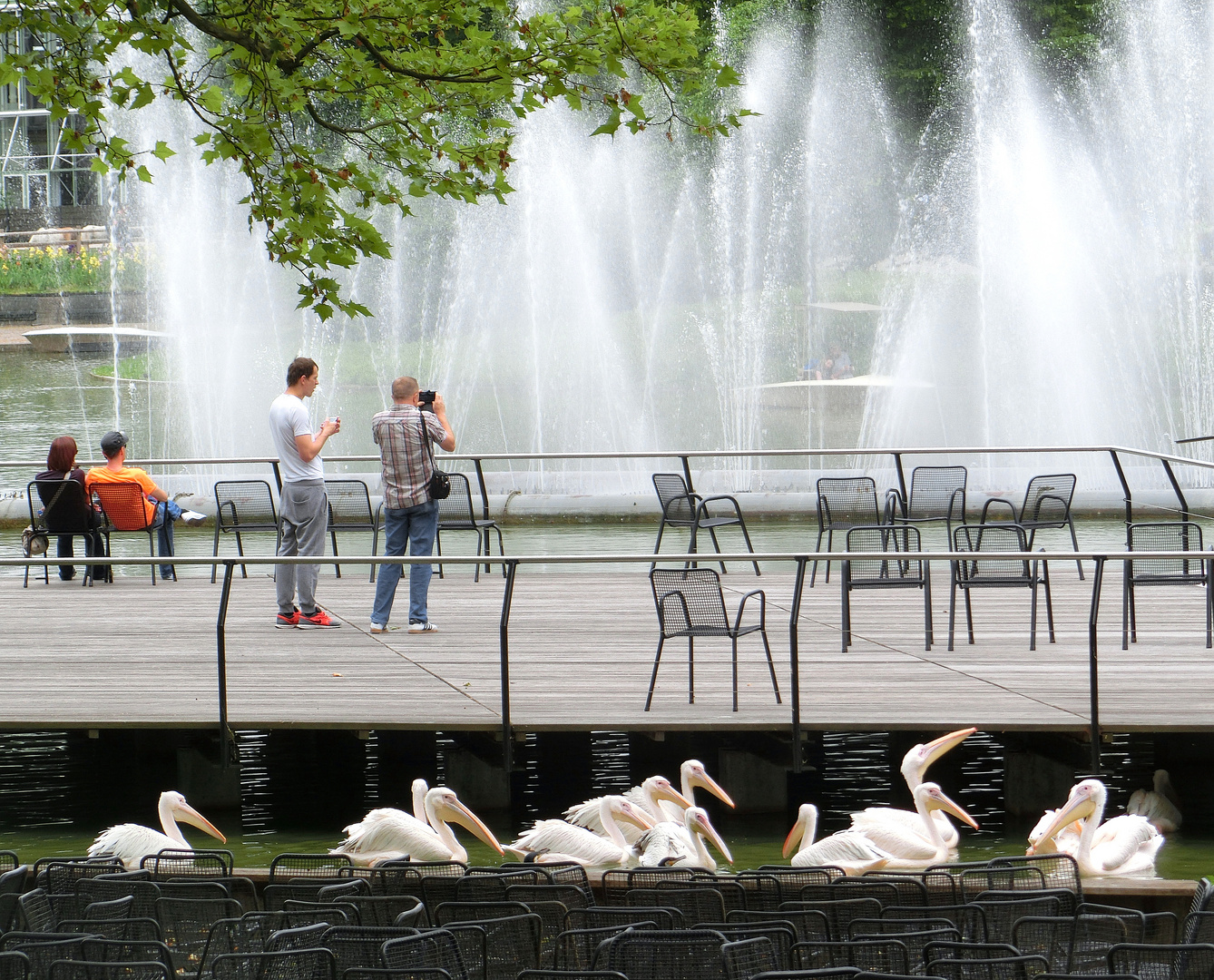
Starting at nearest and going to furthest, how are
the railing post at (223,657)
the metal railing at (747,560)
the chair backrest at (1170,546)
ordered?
1. the metal railing at (747,560)
2. the railing post at (223,657)
3. the chair backrest at (1170,546)

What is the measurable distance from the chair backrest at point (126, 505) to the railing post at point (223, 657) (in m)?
4.93

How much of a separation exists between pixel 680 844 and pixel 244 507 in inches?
263

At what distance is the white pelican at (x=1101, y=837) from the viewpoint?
7.68 meters

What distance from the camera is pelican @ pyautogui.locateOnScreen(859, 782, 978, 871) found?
8.03 metres

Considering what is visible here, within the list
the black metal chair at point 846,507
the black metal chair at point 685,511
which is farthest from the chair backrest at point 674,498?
the black metal chair at point 846,507

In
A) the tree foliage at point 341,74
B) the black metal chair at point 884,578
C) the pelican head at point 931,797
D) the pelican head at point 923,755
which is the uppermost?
the tree foliage at point 341,74

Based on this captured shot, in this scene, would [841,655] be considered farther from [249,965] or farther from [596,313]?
[596,313]

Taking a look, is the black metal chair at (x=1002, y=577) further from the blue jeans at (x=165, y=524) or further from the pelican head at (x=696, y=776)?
the blue jeans at (x=165, y=524)

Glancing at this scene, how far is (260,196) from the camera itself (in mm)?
9680

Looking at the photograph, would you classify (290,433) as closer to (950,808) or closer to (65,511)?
(65,511)

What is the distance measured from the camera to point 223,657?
904cm

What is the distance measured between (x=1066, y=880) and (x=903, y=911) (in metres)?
1.33

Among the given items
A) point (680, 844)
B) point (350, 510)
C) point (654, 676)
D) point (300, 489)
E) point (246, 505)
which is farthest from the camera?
point (350, 510)

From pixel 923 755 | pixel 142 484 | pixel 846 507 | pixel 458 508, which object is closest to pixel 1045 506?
pixel 846 507
